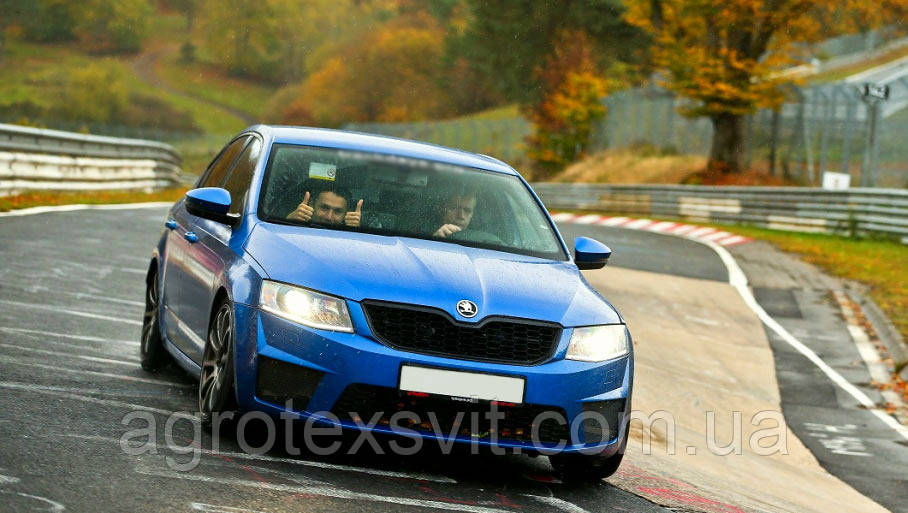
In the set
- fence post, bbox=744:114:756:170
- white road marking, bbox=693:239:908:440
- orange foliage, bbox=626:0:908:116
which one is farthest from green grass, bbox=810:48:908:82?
white road marking, bbox=693:239:908:440

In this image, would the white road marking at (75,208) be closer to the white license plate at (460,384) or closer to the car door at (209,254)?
the car door at (209,254)

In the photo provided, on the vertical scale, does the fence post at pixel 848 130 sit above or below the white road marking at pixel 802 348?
above

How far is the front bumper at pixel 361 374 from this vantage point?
5.95 m

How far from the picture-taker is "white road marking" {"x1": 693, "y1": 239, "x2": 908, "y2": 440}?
12.1 meters

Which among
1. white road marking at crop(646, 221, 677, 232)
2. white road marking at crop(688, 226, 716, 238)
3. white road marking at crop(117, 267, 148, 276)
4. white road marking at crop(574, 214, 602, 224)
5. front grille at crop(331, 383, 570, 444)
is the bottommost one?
white road marking at crop(574, 214, 602, 224)

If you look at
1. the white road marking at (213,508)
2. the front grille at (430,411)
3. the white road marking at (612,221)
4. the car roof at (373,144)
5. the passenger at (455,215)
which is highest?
the car roof at (373,144)

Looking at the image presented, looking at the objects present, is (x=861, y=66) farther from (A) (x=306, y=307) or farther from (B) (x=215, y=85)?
(B) (x=215, y=85)

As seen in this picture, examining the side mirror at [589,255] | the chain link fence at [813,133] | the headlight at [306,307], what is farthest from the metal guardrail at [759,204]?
the headlight at [306,307]

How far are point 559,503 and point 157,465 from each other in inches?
67.3

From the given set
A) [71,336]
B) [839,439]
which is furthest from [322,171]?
[839,439]

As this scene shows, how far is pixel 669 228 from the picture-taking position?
109 ft

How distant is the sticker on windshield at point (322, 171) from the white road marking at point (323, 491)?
2040mm

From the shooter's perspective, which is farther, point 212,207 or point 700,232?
point 700,232

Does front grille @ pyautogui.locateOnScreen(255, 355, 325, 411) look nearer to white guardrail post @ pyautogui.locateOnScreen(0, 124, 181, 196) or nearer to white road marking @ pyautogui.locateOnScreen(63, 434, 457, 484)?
white road marking @ pyautogui.locateOnScreen(63, 434, 457, 484)
